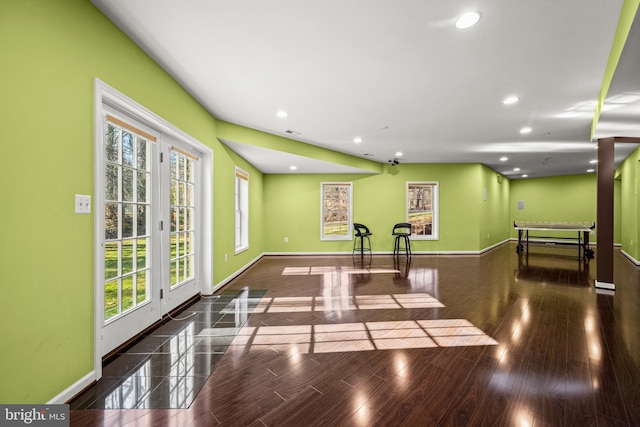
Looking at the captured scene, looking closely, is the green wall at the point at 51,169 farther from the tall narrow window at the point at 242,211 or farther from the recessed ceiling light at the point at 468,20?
the tall narrow window at the point at 242,211

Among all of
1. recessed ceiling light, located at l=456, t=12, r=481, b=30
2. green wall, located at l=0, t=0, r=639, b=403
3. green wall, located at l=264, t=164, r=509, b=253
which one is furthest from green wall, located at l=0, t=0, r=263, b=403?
green wall, located at l=264, t=164, r=509, b=253

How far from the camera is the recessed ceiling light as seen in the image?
2.05m

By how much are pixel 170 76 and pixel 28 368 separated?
276cm

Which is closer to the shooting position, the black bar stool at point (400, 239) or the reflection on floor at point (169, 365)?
the reflection on floor at point (169, 365)


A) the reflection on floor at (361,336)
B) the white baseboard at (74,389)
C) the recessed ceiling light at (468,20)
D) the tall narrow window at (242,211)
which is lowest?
the reflection on floor at (361,336)

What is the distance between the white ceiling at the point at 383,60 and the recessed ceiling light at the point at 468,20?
0.05 m

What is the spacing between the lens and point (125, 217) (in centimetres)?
257

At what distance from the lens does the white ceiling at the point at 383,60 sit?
204cm

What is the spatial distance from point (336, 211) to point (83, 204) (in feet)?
21.6

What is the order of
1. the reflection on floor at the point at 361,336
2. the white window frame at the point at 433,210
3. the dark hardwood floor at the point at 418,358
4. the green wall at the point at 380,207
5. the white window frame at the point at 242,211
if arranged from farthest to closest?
the white window frame at the point at 433,210 → the green wall at the point at 380,207 → the white window frame at the point at 242,211 → the reflection on floor at the point at 361,336 → the dark hardwood floor at the point at 418,358

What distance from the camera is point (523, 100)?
3.59 m

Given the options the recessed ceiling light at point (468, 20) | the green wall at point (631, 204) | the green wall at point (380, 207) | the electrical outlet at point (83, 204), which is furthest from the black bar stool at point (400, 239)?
the electrical outlet at point (83, 204)

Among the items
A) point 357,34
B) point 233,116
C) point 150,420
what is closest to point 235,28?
point 357,34

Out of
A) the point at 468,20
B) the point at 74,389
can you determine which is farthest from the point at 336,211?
the point at 74,389
